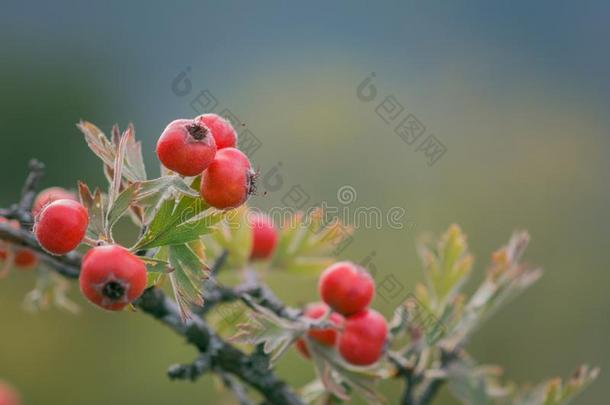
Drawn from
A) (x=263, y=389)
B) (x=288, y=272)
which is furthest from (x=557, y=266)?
(x=263, y=389)

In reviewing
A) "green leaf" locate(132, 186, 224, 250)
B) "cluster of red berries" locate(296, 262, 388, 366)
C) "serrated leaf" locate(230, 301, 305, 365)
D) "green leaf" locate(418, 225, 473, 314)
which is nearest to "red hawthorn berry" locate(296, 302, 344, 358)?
"cluster of red berries" locate(296, 262, 388, 366)

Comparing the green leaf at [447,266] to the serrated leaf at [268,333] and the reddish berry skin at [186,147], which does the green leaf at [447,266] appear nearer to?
the serrated leaf at [268,333]

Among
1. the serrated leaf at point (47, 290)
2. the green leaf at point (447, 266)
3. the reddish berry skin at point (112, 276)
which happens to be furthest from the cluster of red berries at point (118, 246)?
the green leaf at point (447, 266)

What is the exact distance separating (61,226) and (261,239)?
3.03 feet

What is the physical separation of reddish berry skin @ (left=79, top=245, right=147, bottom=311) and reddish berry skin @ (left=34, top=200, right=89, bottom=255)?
0.05 meters

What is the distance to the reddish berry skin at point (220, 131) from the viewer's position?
4.81 ft

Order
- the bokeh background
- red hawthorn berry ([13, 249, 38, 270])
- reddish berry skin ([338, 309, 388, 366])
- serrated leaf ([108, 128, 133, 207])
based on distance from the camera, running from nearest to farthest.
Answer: serrated leaf ([108, 128, 133, 207]), reddish berry skin ([338, 309, 388, 366]), red hawthorn berry ([13, 249, 38, 270]), the bokeh background

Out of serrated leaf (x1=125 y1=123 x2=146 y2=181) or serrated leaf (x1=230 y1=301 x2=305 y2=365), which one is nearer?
serrated leaf (x1=125 y1=123 x2=146 y2=181)

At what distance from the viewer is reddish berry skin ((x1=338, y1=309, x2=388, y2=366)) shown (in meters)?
1.73

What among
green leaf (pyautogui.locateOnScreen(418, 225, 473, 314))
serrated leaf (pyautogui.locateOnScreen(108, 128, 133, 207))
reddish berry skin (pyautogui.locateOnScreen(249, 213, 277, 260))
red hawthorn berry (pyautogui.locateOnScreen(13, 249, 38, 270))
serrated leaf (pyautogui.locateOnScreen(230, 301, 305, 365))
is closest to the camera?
serrated leaf (pyautogui.locateOnScreen(108, 128, 133, 207))

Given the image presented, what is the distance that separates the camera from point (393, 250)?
304 inches

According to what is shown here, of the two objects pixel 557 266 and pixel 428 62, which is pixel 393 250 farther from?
pixel 428 62

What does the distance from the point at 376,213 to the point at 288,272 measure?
6.57 meters

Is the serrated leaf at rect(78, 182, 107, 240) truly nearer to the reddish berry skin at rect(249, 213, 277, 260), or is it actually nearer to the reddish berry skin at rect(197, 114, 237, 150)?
the reddish berry skin at rect(197, 114, 237, 150)
